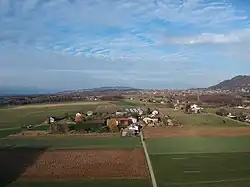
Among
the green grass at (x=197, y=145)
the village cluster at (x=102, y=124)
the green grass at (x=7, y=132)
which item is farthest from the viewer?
the village cluster at (x=102, y=124)

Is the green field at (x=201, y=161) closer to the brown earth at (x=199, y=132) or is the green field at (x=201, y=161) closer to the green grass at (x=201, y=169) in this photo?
the green grass at (x=201, y=169)

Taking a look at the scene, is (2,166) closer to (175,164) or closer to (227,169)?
(175,164)

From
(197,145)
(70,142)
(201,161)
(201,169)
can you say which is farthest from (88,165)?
(197,145)

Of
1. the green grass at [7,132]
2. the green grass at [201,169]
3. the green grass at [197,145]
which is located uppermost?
the green grass at [201,169]

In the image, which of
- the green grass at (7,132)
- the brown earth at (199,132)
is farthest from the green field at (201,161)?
the green grass at (7,132)

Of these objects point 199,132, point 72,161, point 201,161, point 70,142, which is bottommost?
point 199,132

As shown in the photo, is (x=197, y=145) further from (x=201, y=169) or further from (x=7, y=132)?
(x=7, y=132)
